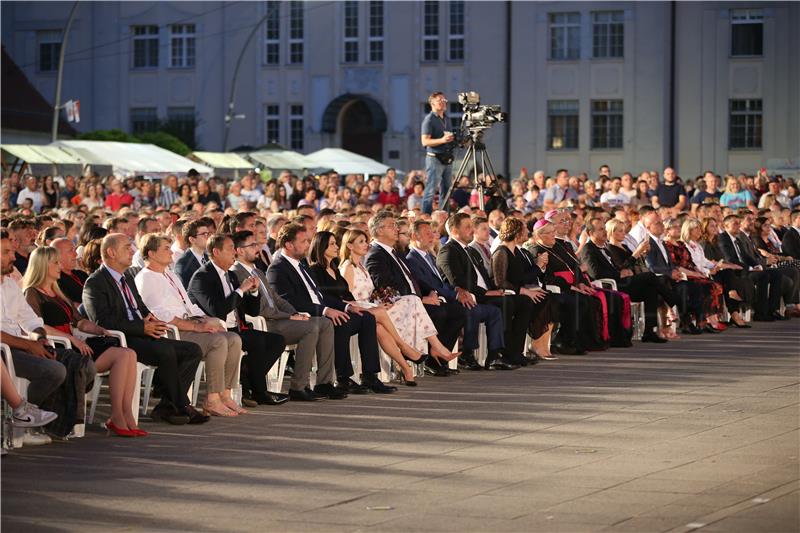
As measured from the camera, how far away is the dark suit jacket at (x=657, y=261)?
69.1 feet

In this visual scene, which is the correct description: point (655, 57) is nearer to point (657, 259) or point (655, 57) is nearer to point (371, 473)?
point (657, 259)

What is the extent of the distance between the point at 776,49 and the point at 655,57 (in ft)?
13.1

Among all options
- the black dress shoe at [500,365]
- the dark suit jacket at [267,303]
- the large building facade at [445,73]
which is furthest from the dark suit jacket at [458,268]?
the large building facade at [445,73]

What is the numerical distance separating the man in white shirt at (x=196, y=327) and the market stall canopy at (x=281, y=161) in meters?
34.0

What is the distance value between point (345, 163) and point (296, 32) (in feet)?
40.3

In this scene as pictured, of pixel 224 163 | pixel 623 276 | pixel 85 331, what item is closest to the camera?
pixel 85 331

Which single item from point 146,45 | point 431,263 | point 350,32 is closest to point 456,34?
point 350,32

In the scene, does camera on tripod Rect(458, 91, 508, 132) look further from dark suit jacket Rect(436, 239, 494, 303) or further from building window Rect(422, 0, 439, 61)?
building window Rect(422, 0, 439, 61)

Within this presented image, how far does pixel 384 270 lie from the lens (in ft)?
52.4

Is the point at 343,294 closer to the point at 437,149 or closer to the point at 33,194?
the point at 437,149

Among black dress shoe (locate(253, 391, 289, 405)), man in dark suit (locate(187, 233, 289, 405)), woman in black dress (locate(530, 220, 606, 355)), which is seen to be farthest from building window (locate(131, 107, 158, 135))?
black dress shoe (locate(253, 391, 289, 405))

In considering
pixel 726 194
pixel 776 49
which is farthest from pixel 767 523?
pixel 776 49

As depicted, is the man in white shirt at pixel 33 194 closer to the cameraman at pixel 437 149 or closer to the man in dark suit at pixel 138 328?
the cameraman at pixel 437 149

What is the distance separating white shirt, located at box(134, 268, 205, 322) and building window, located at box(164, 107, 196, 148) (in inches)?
1796
